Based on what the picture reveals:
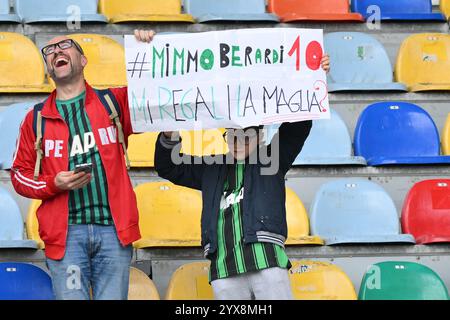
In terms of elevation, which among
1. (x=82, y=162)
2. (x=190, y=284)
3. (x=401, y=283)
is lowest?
(x=401, y=283)

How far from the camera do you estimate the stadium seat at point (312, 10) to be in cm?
664

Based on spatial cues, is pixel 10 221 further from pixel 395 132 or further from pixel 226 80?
pixel 395 132

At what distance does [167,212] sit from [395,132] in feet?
4.80

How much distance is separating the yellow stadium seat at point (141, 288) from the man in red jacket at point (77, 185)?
0.66 m

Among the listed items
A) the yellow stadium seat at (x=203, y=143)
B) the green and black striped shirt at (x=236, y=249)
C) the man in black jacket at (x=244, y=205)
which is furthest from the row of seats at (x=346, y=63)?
the green and black striped shirt at (x=236, y=249)

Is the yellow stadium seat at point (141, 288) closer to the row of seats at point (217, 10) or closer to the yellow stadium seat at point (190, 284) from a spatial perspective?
the yellow stadium seat at point (190, 284)

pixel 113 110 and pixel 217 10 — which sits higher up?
pixel 217 10

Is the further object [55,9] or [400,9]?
[400,9]

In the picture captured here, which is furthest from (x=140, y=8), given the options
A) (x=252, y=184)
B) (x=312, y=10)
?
(x=252, y=184)

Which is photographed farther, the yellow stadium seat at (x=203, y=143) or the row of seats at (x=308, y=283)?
the yellow stadium seat at (x=203, y=143)

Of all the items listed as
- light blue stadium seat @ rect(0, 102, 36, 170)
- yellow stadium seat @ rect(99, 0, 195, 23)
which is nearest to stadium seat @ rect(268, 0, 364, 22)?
yellow stadium seat @ rect(99, 0, 195, 23)

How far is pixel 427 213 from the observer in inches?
225

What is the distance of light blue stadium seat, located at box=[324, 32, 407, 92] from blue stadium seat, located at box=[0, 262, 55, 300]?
2310 millimetres

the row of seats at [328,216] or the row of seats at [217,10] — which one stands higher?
the row of seats at [217,10]
